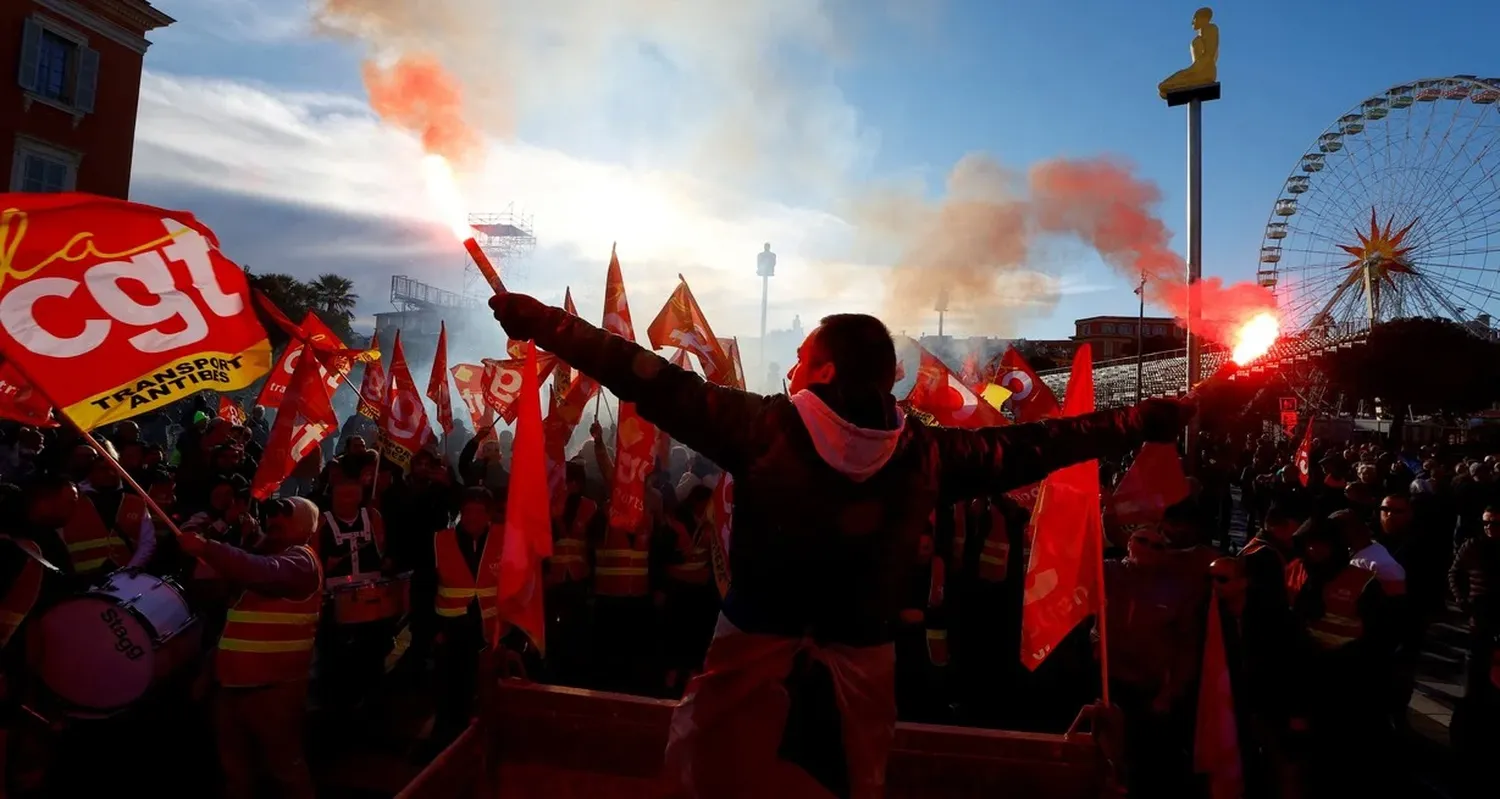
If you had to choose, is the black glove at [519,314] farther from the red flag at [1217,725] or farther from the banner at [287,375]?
the banner at [287,375]

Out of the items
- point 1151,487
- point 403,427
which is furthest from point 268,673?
point 403,427

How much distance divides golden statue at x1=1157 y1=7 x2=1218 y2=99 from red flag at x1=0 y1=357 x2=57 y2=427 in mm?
13067

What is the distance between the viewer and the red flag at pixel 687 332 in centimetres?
772

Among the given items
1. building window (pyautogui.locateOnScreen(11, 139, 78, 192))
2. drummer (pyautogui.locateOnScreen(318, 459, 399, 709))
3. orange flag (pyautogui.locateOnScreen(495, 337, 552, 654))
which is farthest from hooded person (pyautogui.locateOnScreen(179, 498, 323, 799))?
building window (pyautogui.locateOnScreen(11, 139, 78, 192))

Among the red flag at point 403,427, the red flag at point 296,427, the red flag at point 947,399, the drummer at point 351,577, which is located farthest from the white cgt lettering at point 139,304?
the red flag at point 947,399

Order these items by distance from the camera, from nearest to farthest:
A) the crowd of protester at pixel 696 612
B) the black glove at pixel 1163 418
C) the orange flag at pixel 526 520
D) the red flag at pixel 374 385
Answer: the black glove at pixel 1163 418 → the orange flag at pixel 526 520 → the crowd of protester at pixel 696 612 → the red flag at pixel 374 385

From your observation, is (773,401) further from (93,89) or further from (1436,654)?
(93,89)

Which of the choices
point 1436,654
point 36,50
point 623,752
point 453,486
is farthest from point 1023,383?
point 36,50

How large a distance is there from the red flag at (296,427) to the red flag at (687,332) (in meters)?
3.28

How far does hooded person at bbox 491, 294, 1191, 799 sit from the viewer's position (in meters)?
1.92

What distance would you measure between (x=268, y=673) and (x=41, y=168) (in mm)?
24215

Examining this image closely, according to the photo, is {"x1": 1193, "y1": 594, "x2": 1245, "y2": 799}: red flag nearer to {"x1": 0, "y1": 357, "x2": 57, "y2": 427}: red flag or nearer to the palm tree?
{"x1": 0, "y1": 357, "x2": 57, "y2": 427}: red flag

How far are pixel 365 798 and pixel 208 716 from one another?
167 cm

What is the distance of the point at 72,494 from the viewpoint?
4836 mm
